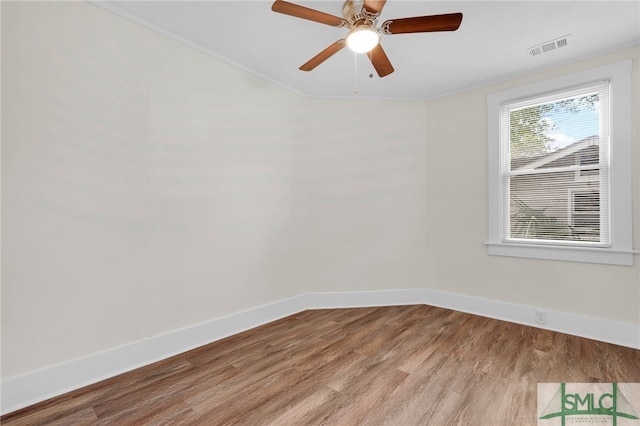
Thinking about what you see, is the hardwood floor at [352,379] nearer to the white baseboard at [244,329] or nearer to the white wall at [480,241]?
the white baseboard at [244,329]

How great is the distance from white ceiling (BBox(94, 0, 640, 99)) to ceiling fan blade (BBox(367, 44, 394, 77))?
33 cm

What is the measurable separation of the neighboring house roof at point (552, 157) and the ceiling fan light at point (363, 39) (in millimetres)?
2276

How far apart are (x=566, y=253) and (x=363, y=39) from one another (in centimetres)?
275

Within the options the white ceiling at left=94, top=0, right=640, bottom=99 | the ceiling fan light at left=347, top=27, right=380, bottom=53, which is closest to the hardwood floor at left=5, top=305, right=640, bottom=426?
the ceiling fan light at left=347, top=27, right=380, bottom=53

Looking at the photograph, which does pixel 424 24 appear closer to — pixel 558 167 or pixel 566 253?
pixel 558 167

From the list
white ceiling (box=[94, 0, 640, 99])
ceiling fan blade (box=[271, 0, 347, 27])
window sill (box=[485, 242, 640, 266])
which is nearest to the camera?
ceiling fan blade (box=[271, 0, 347, 27])

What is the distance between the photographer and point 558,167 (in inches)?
114

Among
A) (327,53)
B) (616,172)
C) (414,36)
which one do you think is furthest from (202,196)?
(616,172)

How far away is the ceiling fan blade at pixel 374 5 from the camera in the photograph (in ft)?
5.30

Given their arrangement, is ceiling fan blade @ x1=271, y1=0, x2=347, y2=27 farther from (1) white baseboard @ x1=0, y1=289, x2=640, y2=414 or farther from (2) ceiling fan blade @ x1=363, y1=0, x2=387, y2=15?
(1) white baseboard @ x1=0, y1=289, x2=640, y2=414

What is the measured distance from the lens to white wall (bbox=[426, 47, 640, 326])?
8.44 feet

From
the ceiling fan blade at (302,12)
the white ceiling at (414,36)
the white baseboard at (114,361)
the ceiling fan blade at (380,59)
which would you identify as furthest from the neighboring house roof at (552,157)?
the white baseboard at (114,361)

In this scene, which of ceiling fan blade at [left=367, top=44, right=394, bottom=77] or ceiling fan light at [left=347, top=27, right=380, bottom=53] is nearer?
ceiling fan light at [left=347, top=27, right=380, bottom=53]

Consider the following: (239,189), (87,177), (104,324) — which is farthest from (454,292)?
(87,177)
